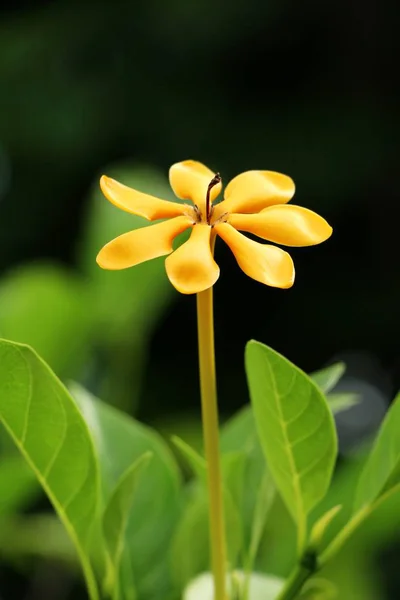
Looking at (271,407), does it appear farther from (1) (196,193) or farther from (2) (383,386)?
(2) (383,386)

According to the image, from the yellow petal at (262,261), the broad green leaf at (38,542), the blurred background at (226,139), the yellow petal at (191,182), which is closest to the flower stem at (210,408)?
the yellow petal at (262,261)

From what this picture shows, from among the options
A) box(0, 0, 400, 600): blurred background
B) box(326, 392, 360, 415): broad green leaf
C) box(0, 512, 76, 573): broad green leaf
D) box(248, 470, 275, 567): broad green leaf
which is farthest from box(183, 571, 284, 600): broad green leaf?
box(0, 0, 400, 600): blurred background

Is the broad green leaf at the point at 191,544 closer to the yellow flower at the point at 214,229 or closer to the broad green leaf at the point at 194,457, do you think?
the broad green leaf at the point at 194,457

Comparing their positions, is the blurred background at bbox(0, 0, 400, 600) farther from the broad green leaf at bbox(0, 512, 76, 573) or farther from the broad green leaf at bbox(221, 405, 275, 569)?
the broad green leaf at bbox(221, 405, 275, 569)

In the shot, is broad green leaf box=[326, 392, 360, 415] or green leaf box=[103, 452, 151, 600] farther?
broad green leaf box=[326, 392, 360, 415]

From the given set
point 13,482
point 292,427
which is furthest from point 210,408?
point 13,482

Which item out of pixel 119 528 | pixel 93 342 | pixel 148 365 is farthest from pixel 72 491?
pixel 148 365
